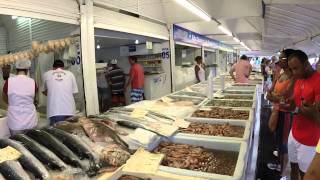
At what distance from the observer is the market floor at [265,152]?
415 centimetres

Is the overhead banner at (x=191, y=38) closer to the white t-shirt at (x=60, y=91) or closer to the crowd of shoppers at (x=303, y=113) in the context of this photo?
the white t-shirt at (x=60, y=91)

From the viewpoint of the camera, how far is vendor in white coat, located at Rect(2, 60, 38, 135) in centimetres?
369

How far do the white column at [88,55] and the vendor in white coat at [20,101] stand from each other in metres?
0.83

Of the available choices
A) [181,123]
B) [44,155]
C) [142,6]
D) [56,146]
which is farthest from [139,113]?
[142,6]

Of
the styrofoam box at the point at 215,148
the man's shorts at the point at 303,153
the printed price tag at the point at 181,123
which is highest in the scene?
the printed price tag at the point at 181,123

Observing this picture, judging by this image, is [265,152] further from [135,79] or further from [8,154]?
[8,154]

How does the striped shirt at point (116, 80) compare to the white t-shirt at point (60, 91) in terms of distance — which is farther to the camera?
the striped shirt at point (116, 80)

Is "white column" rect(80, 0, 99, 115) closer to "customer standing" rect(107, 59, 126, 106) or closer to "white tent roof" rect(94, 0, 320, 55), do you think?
"white tent roof" rect(94, 0, 320, 55)

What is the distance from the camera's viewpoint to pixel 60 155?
6.39ft

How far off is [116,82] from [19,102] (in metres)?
3.78

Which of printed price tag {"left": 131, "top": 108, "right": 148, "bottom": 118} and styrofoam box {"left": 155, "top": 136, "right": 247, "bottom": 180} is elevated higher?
printed price tag {"left": 131, "top": 108, "right": 148, "bottom": 118}

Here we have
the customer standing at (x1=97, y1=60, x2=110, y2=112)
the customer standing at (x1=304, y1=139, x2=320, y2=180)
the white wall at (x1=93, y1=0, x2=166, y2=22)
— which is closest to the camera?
the customer standing at (x1=304, y1=139, x2=320, y2=180)

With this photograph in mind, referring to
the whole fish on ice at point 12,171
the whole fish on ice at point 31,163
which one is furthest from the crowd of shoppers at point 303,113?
the whole fish on ice at point 12,171

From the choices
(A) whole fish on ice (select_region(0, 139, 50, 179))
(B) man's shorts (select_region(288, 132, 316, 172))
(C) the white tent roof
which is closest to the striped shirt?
(C) the white tent roof
